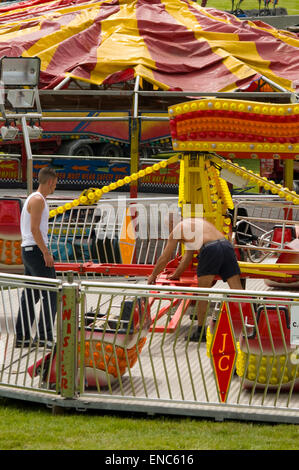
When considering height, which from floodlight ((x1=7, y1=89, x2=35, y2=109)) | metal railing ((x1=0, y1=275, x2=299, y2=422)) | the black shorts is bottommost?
metal railing ((x1=0, y1=275, x2=299, y2=422))

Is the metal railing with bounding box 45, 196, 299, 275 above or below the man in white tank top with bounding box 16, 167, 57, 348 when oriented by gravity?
below

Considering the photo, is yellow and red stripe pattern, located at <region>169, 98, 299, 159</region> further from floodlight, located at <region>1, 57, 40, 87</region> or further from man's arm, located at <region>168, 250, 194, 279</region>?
floodlight, located at <region>1, 57, 40, 87</region>

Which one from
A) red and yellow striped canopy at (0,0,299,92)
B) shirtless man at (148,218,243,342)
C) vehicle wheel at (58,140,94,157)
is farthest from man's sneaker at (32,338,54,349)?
vehicle wheel at (58,140,94,157)

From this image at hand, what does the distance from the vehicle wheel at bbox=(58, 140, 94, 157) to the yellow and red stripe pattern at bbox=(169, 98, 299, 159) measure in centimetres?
997

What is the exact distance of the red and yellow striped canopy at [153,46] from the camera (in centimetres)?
1678

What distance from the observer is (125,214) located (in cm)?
1124

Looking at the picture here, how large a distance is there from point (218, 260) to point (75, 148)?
1139 cm

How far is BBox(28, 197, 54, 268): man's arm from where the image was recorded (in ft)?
24.6

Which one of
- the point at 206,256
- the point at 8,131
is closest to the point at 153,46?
the point at 8,131

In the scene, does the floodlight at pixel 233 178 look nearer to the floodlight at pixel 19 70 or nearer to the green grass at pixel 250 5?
the floodlight at pixel 19 70

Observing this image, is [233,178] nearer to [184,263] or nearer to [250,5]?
[184,263]

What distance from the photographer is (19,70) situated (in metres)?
11.2

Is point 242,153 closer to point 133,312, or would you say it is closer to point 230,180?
point 230,180

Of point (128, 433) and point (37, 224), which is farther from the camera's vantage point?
point (37, 224)
